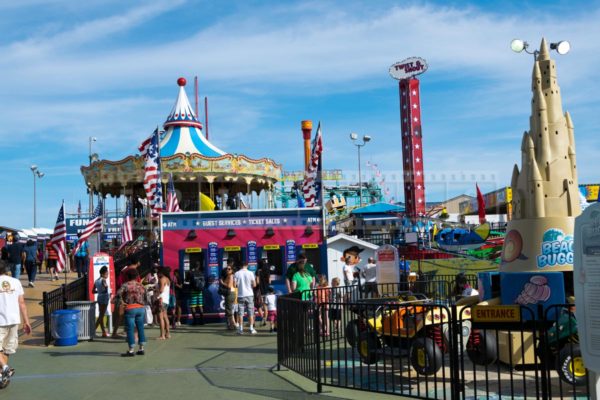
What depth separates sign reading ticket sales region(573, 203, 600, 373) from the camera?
15.4ft

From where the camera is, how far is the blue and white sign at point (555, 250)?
923 cm

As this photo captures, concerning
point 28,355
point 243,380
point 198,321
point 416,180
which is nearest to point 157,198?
point 198,321

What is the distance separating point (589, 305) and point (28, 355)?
9716 mm

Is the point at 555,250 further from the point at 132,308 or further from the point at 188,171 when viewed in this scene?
the point at 188,171

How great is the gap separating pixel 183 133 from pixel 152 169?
51.5ft

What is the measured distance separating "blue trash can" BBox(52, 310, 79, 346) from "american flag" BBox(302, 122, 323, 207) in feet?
31.9

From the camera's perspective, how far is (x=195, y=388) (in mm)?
8328

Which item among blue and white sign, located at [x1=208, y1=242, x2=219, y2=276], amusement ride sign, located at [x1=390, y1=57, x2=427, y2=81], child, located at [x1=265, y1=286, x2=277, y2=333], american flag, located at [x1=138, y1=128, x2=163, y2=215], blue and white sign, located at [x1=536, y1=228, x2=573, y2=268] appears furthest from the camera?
amusement ride sign, located at [x1=390, y1=57, x2=427, y2=81]

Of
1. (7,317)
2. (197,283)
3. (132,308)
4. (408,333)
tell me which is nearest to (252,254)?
(197,283)

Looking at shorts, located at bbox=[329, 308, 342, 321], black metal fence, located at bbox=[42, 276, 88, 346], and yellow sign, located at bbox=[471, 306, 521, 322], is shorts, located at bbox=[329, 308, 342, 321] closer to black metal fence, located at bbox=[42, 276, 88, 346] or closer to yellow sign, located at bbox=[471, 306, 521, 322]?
yellow sign, located at bbox=[471, 306, 521, 322]

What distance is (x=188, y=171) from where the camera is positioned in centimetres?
3350

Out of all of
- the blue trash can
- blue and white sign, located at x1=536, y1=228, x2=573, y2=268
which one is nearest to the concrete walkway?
the blue trash can

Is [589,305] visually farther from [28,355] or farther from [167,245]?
[167,245]

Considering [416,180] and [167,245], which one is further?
[416,180]
